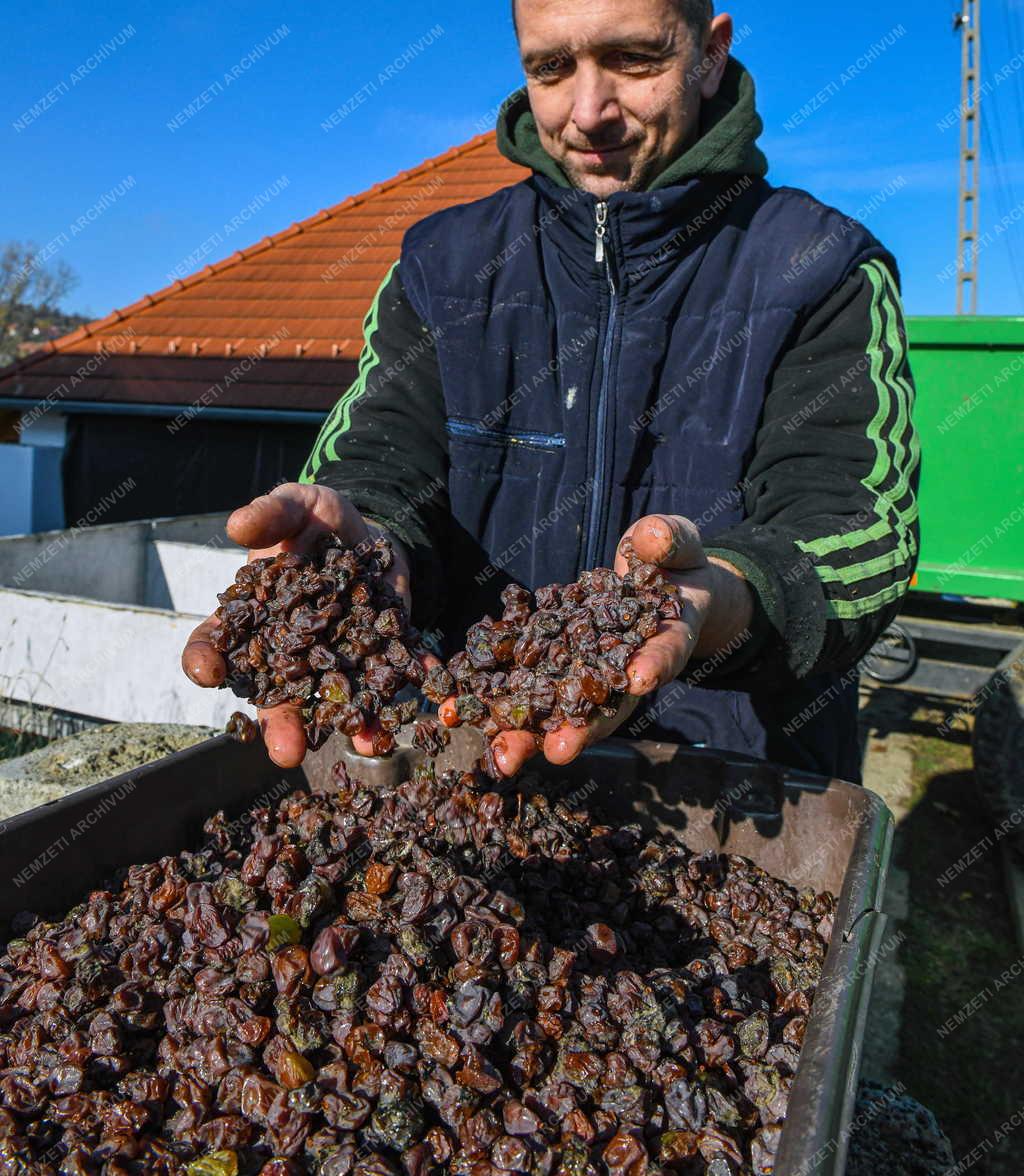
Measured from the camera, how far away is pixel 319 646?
182cm

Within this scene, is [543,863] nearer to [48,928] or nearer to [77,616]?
[48,928]

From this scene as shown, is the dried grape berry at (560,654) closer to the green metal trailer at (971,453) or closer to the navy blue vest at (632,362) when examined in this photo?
the navy blue vest at (632,362)

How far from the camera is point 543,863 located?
6.10ft

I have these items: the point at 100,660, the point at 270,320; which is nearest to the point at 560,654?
the point at 100,660

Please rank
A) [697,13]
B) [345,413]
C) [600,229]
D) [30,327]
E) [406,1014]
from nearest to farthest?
1. [406,1014]
2. [697,13]
3. [600,229]
4. [345,413]
5. [30,327]

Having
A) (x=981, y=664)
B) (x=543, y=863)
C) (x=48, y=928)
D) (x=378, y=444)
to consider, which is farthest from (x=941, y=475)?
(x=48, y=928)

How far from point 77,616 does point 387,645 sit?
2.93 metres

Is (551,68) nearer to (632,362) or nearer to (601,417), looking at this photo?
(632,362)

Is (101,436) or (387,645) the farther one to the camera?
(101,436)

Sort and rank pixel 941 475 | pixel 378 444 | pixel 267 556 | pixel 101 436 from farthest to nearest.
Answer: pixel 101 436 → pixel 941 475 → pixel 378 444 → pixel 267 556

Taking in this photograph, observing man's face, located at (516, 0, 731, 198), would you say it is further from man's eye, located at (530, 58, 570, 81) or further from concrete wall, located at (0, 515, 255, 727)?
concrete wall, located at (0, 515, 255, 727)

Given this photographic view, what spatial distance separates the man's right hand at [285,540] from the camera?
5.68 ft

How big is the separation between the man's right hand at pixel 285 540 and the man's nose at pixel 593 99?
1.11 m

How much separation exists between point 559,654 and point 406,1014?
2.24ft
